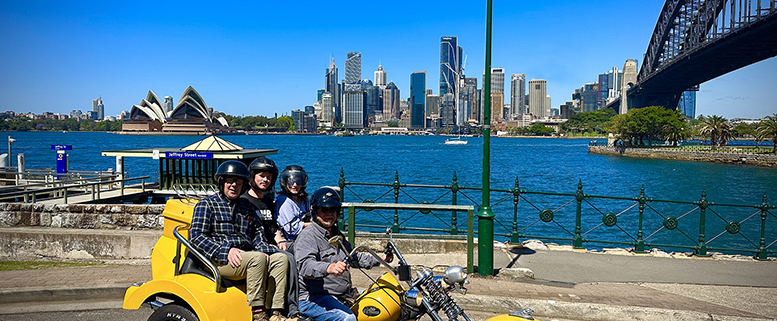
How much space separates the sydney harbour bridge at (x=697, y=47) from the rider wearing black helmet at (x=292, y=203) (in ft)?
239

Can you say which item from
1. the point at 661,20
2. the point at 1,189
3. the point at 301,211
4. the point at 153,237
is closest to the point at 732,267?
the point at 301,211

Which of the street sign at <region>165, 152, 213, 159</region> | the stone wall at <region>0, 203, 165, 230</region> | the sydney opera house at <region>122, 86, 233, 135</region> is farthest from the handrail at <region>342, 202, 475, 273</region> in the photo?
the sydney opera house at <region>122, 86, 233, 135</region>

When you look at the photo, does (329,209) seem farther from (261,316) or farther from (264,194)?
(264,194)

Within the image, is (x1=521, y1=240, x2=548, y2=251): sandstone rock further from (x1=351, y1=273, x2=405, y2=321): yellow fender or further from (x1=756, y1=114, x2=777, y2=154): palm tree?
(x1=756, y1=114, x2=777, y2=154): palm tree

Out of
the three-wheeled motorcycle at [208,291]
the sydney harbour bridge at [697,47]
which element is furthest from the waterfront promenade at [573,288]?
the sydney harbour bridge at [697,47]

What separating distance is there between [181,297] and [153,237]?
582 cm

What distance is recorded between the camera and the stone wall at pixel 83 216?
36.0ft

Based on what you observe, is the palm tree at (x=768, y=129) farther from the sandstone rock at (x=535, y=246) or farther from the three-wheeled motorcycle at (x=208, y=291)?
the three-wheeled motorcycle at (x=208, y=291)

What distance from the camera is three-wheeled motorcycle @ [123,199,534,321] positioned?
13.4 ft

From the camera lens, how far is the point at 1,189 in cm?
1939

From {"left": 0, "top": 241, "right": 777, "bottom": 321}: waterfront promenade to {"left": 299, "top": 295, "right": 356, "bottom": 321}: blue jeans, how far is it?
2.88m

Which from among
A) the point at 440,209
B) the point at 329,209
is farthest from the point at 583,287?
the point at 329,209

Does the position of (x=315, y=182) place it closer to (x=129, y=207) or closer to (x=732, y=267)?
(x=129, y=207)

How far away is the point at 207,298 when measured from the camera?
14.4ft
